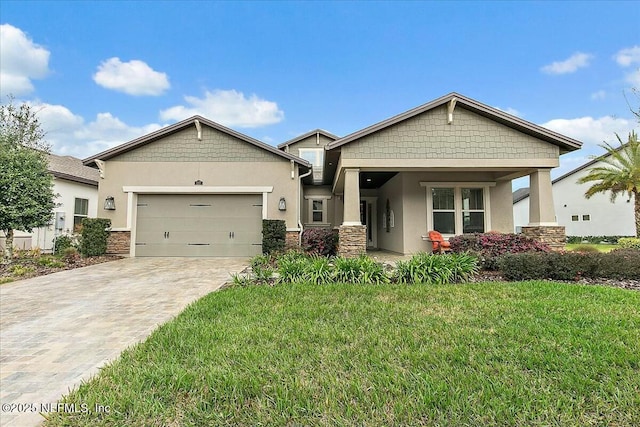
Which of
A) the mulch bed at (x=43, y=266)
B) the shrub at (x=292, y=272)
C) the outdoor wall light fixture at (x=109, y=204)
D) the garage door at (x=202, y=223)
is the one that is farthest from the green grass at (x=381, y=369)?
the outdoor wall light fixture at (x=109, y=204)

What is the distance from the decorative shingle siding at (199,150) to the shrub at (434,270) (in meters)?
7.18

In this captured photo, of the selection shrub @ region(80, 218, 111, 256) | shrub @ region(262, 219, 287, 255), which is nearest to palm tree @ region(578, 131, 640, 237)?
shrub @ region(262, 219, 287, 255)

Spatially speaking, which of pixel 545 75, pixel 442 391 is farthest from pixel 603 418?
pixel 545 75

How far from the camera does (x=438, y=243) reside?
10.8 metres

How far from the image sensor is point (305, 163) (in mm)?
12094

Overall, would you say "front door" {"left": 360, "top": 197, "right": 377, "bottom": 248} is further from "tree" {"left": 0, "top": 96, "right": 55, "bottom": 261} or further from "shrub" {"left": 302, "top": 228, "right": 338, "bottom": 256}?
"tree" {"left": 0, "top": 96, "right": 55, "bottom": 261}

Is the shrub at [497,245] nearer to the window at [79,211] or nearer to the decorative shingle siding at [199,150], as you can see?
the decorative shingle siding at [199,150]

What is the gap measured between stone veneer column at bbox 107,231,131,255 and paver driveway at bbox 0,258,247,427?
273 cm

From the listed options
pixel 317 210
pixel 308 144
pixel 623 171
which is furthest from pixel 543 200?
pixel 308 144

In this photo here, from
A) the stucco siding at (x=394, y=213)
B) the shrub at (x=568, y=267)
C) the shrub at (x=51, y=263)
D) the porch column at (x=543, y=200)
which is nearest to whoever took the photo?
the shrub at (x=568, y=267)

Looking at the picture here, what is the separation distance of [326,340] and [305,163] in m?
9.19

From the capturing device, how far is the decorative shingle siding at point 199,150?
1223 centimetres

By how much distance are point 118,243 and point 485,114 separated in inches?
526

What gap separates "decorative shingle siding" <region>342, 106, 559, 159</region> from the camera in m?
9.93
